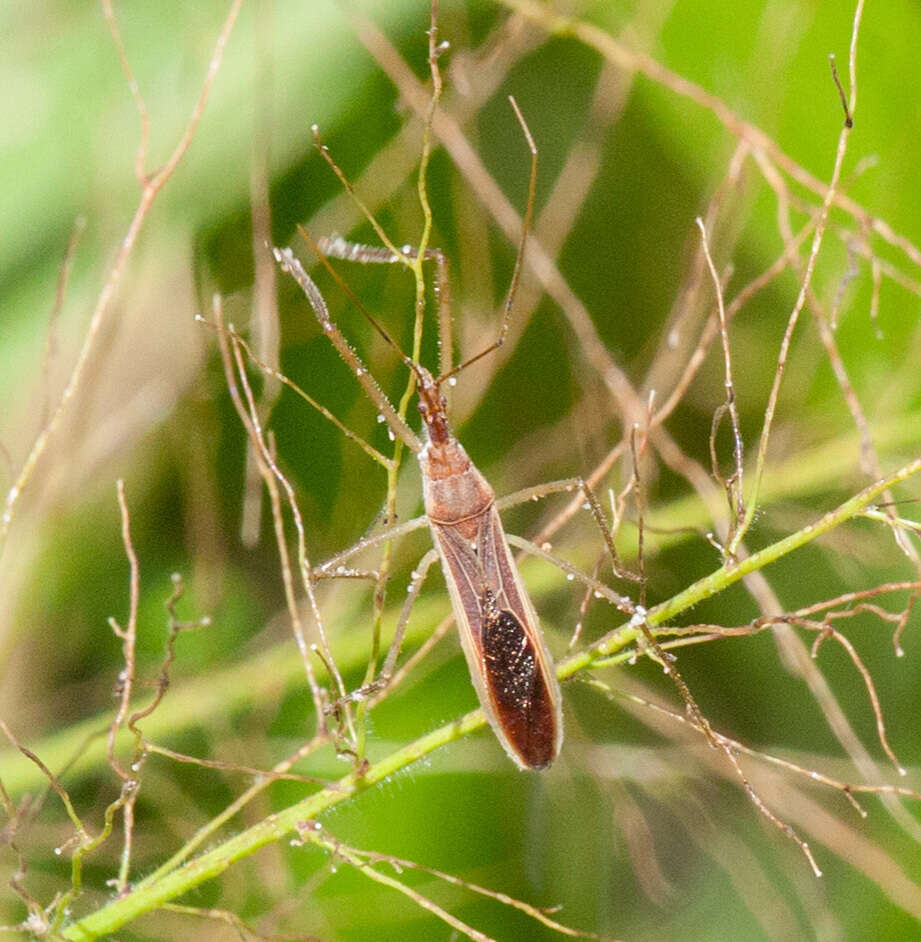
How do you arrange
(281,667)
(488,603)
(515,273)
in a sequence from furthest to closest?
(281,667), (488,603), (515,273)

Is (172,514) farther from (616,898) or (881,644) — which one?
(881,644)

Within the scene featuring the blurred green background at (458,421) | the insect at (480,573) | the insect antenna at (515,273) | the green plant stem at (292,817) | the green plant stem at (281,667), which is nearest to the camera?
the green plant stem at (292,817)

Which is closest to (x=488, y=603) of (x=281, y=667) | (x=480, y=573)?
(x=480, y=573)

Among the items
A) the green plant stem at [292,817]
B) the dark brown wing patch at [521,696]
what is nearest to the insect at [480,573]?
the dark brown wing patch at [521,696]

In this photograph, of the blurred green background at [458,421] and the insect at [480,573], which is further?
the blurred green background at [458,421]

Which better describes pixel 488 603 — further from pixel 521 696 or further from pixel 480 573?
pixel 521 696

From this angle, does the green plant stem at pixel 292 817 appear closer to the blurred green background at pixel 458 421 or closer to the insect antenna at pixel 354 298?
the insect antenna at pixel 354 298

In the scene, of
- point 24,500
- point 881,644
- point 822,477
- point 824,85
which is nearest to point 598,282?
point 824,85
